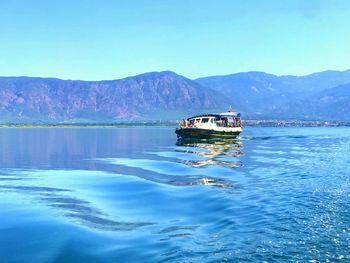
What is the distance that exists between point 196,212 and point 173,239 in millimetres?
6406

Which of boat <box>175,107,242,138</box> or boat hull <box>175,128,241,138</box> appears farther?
boat <box>175,107,242,138</box>

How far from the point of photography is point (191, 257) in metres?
17.4

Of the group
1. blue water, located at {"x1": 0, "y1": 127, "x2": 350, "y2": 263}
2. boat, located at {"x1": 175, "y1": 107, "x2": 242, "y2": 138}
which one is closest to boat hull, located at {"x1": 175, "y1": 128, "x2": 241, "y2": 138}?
boat, located at {"x1": 175, "y1": 107, "x2": 242, "y2": 138}

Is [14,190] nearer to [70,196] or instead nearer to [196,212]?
[70,196]

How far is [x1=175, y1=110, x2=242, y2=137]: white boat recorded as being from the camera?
112m

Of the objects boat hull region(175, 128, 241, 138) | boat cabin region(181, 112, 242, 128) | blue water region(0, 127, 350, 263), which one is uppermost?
boat cabin region(181, 112, 242, 128)

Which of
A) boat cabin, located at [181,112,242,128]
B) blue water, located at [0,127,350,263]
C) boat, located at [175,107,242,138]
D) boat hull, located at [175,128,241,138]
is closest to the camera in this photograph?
blue water, located at [0,127,350,263]

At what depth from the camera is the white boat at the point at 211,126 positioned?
4405 inches

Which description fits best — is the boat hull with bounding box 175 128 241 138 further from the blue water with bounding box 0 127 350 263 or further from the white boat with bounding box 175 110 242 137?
the blue water with bounding box 0 127 350 263

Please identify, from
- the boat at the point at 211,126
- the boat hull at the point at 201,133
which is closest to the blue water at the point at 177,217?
the boat hull at the point at 201,133

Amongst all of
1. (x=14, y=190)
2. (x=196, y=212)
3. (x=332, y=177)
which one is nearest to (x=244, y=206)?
(x=196, y=212)

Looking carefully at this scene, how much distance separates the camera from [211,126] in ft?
376

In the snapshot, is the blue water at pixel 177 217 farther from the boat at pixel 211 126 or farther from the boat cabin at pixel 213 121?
the boat cabin at pixel 213 121

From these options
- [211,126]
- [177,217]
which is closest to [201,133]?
[211,126]
